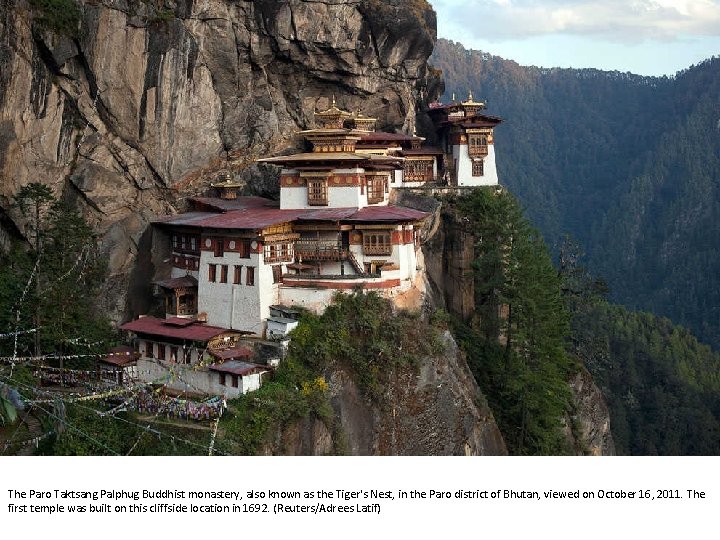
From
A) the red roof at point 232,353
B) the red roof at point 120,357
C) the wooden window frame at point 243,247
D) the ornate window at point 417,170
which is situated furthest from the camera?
the ornate window at point 417,170

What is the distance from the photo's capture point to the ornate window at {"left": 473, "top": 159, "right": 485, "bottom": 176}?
180 feet

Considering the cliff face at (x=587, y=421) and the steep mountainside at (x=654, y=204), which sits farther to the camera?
the steep mountainside at (x=654, y=204)

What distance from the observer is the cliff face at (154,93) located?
42.7 meters

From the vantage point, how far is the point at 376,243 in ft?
135

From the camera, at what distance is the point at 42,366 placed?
3703cm

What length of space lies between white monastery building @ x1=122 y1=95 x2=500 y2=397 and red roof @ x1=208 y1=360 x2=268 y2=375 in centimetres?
5

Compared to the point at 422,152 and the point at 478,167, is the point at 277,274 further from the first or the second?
the point at 478,167

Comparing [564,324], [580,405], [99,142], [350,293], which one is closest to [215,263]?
[350,293]

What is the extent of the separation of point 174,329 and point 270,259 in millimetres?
4888

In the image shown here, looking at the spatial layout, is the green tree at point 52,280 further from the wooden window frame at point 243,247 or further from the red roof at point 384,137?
the red roof at point 384,137

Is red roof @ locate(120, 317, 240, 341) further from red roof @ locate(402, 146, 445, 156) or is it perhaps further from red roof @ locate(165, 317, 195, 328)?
red roof @ locate(402, 146, 445, 156)

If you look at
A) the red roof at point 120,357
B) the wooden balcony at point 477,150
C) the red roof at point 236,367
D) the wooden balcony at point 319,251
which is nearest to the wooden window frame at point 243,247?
the wooden balcony at point 319,251

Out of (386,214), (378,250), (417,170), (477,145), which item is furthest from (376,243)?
(477,145)

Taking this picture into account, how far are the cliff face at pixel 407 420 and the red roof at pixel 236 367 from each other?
2.67 metres
